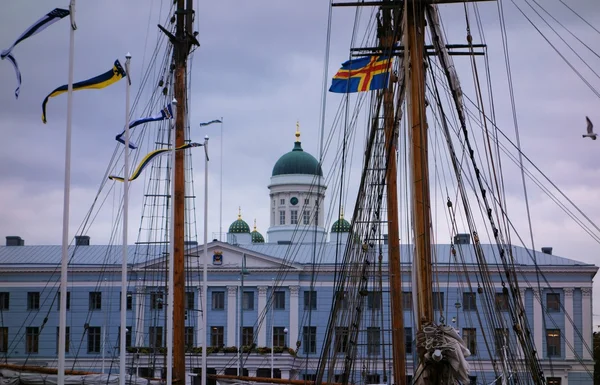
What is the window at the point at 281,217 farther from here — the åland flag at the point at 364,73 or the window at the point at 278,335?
the åland flag at the point at 364,73

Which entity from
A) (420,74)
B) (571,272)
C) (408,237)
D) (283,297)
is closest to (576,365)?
(571,272)

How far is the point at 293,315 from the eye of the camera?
290 ft

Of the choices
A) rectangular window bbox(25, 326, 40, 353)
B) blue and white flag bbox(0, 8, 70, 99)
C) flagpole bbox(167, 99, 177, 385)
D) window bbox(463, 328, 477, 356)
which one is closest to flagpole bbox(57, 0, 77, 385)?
blue and white flag bbox(0, 8, 70, 99)

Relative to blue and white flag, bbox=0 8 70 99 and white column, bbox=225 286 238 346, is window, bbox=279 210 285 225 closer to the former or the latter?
white column, bbox=225 286 238 346

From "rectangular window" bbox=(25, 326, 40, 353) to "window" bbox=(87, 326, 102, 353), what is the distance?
384 centimetres

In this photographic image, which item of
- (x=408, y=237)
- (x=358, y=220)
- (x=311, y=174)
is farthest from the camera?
(x=311, y=174)

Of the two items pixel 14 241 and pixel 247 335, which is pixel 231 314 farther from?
pixel 14 241

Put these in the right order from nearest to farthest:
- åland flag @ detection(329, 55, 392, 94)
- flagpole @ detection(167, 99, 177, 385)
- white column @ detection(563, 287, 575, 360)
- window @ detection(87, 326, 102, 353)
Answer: flagpole @ detection(167, 99, 177, 385), åland flag @ detection(329, 55, 392, 94), white column @ detection(563, 287, 575, 360), window @ detection(87, 326, 102, 353)

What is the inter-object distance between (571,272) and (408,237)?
51.2 meters

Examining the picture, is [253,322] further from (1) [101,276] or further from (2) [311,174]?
(2) [311,174]

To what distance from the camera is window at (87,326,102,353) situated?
86.8 metres

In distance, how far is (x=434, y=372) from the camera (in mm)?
23750

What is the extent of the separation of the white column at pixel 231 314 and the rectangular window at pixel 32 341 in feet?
46.5

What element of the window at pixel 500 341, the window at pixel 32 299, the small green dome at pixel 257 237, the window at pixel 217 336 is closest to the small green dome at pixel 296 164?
the small green dome at pixel 257 237
